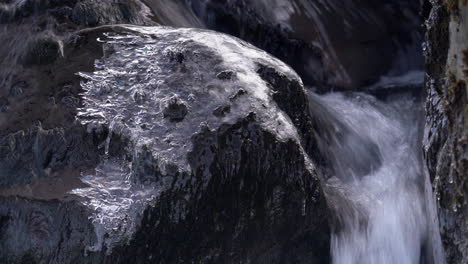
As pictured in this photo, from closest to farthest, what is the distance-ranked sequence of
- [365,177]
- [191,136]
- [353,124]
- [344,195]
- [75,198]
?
1. [75,198]
2. [191,136]
3. [344,195]
4. [365,177]
5. [353,124]

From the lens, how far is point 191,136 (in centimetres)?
302

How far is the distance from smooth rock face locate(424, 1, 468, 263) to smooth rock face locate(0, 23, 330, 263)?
0.65 meters

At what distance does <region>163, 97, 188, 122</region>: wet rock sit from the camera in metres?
3.08

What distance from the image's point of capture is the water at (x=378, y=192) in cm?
349

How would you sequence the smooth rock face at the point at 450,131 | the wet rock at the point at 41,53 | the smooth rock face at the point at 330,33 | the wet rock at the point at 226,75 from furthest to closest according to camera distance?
the smooth rock face at the point at 330,33 → the wet rock at the point at 41,53 → the wet rock at the point at 226,75 → the smooth rock face at the point at 450,131

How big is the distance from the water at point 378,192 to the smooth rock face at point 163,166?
0.24 m

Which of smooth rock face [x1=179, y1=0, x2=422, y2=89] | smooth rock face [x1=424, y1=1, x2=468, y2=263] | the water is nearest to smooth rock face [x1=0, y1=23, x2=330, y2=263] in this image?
the water

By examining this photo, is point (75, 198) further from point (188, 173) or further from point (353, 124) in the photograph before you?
point (353, 124)

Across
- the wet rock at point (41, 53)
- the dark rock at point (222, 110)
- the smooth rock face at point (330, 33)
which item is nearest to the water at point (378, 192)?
the smooth rock face at point (330, 33)

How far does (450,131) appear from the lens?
2.93 metres

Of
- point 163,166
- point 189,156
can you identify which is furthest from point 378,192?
point 163,166

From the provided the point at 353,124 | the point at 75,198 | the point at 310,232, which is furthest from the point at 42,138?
the point at 353,124

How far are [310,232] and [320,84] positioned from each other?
2.12 m

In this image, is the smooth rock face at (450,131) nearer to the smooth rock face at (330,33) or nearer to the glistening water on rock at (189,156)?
the glistening water on rock at (189,156)
